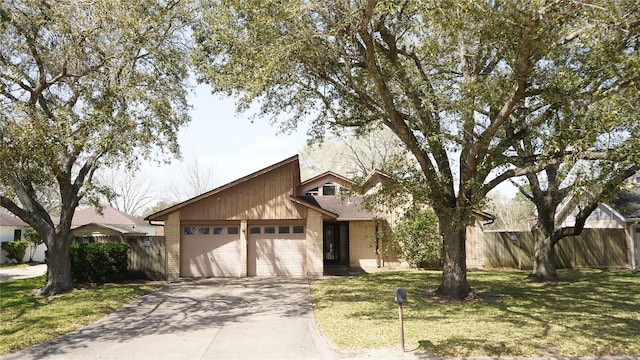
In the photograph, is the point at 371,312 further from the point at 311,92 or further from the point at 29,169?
the point at 29,169

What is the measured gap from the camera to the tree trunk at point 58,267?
1570 cm

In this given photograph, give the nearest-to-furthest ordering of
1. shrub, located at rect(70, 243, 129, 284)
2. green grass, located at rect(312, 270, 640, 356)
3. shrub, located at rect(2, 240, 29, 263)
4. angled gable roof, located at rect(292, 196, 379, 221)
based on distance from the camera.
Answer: green grass, located at rect(312, 270, 640, 356) → shrub, located at rect(70, 243, 129, 284) → angled gable roof, located at rect(292, 196, 379, 221) → shrub, located at rect(2, 240, 29, 263)

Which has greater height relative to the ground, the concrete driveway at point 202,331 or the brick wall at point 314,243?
the brick wall at point 314,243

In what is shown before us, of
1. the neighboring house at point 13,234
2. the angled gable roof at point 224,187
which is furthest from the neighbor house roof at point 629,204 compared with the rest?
the neighboring house at point 13,234

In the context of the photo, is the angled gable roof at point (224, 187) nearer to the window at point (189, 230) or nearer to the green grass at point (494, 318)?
the window at point (189, 230)

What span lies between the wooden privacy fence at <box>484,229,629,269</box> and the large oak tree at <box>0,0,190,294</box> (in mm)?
17444

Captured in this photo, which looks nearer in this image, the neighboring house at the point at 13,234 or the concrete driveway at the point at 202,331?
the concrete driveway at the point at 202,331

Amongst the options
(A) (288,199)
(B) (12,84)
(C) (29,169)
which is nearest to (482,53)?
(A) (288,199)

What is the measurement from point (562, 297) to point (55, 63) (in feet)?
58.0

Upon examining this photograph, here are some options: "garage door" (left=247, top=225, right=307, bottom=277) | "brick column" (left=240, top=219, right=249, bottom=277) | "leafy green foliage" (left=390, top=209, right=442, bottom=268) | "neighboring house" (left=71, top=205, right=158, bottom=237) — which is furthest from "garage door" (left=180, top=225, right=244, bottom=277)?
"neighboring house" (left=71, top=205, right=158, bottom=237)

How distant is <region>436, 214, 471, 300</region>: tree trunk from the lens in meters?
13.1

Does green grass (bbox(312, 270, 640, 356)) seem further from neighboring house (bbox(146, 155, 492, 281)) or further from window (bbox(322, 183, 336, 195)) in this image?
window (bbox(322, 183, 336, 195))

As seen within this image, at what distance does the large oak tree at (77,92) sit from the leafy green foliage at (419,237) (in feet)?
30.8

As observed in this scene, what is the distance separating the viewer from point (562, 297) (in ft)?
45.6
